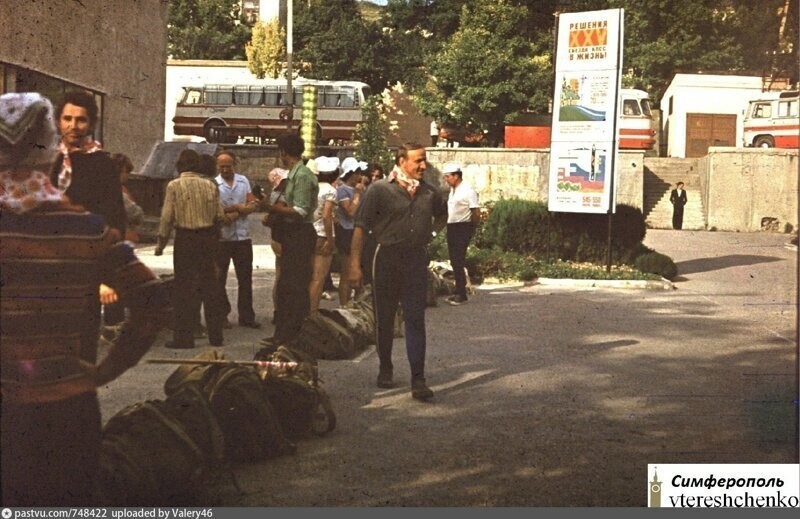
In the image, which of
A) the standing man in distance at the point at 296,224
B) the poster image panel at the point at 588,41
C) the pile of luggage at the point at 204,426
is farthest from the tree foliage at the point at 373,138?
the pile of luggage at the point at 204,426

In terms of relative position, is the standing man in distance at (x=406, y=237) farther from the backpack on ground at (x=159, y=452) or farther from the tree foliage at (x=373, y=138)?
the tree foliage at (x=373, y=138)

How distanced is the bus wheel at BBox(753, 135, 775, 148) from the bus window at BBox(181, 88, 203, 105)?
24.4 meters

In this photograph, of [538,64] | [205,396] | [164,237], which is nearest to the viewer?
[205,396]

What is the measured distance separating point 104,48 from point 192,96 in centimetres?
2913

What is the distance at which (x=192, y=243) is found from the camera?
607 cm

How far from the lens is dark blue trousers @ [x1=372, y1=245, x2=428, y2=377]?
23.7ft

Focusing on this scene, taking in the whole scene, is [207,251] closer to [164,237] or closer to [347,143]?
[164,237]

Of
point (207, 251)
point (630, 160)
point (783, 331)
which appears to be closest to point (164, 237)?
point (207, 251)

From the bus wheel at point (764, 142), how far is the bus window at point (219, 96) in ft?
77.6

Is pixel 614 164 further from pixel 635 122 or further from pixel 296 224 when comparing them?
pixel 296 224

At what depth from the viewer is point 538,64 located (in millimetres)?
30406

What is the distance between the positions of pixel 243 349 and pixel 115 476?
10.2ft

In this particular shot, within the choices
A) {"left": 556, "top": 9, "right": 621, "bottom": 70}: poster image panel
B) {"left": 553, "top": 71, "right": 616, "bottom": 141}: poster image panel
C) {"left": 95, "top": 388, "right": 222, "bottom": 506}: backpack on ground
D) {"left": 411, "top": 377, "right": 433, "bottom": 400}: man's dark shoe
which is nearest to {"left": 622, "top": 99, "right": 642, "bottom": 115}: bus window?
{"left": 553, "top": 71, "right": 616, "bottom": 141}: poster image panel

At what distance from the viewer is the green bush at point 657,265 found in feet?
55.6
